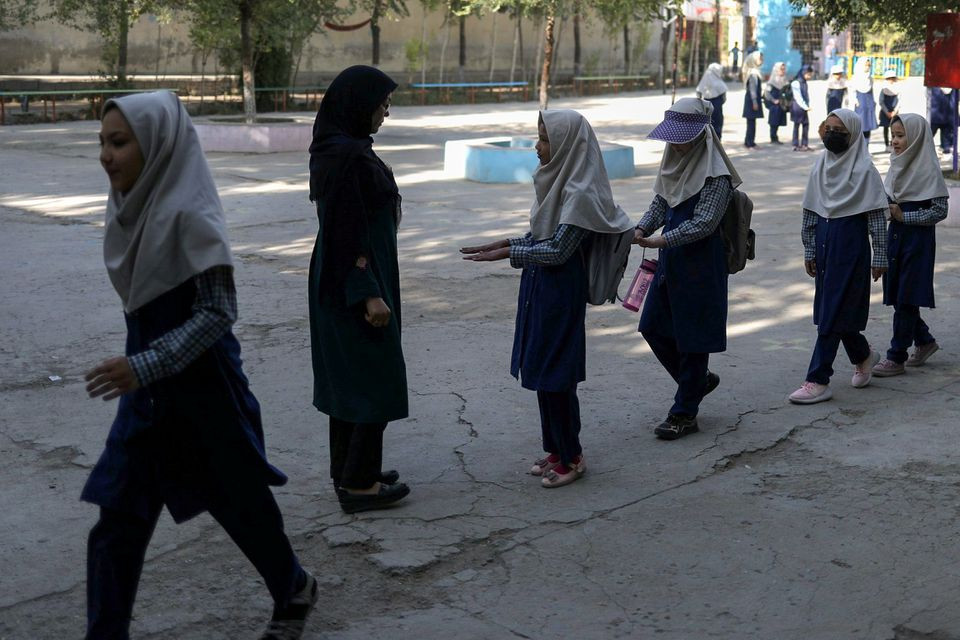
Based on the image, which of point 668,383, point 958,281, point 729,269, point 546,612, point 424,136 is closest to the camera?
point 546,612

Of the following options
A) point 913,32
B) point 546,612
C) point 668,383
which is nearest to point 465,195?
point 913,32

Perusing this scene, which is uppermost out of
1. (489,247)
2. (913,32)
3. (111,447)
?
(913,32)

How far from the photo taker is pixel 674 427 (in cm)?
520

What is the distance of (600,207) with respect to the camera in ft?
14.6

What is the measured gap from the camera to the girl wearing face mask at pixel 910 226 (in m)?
6.18

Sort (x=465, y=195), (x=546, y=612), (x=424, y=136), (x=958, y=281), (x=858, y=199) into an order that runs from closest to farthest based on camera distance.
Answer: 1. (x=546, y=612)
2. (x=858, y=199)
3. (x=958, y=281)
4. (x=465, y=195)
5. (x=424, y=136)

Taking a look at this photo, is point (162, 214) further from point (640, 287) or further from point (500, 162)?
point (500, 162)

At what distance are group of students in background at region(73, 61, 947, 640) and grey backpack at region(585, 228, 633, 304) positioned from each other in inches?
0.6

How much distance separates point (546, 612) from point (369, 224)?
1.45 meters

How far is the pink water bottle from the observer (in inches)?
200

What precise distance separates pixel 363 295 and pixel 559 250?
84 cm

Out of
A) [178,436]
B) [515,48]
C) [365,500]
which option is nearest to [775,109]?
[365,500]

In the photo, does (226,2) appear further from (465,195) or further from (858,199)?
(858,199)

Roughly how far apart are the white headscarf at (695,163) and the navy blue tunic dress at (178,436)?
2.53 m
